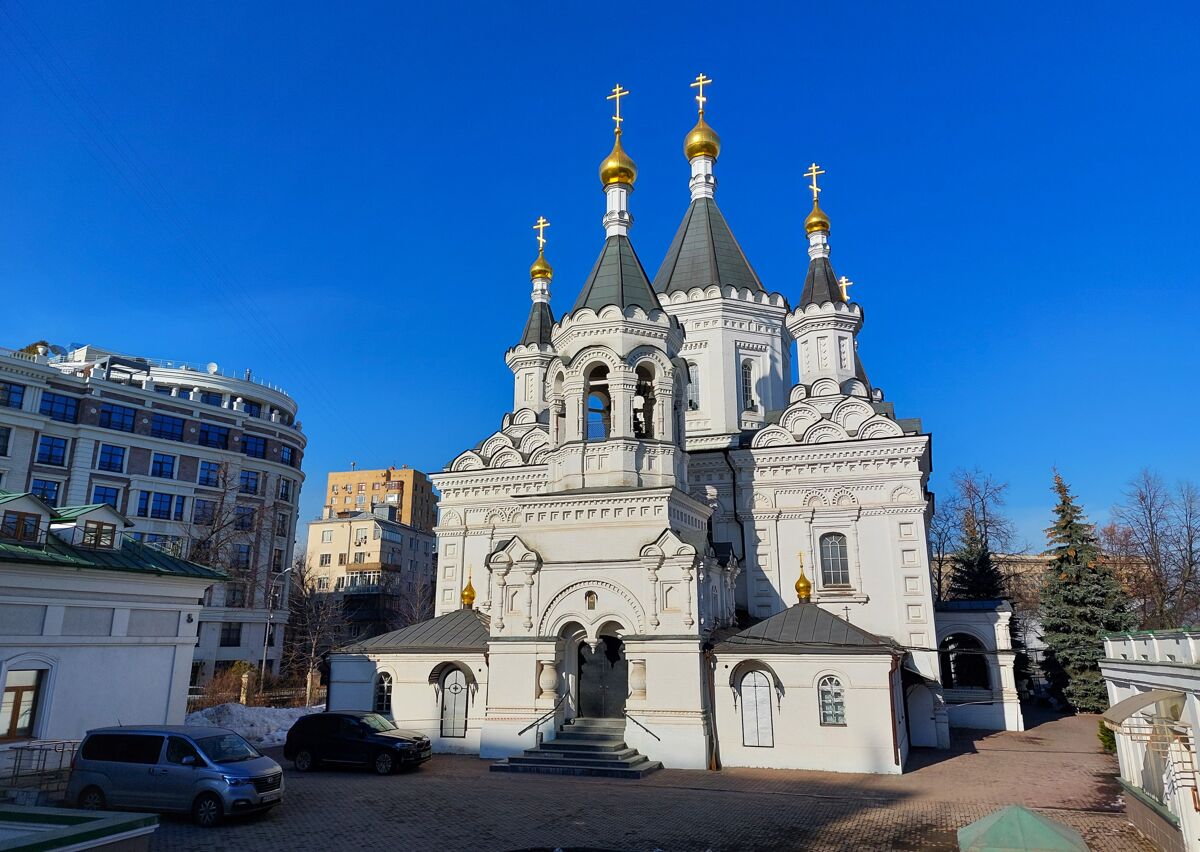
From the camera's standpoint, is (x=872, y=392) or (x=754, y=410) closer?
(x=754, y=410)

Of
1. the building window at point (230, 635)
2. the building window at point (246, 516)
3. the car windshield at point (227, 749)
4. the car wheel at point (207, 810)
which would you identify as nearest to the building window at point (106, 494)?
the building window at point (246, 516)

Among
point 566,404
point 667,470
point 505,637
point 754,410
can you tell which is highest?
point 754,410

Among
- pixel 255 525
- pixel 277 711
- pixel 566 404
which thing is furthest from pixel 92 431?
pixel 566 404

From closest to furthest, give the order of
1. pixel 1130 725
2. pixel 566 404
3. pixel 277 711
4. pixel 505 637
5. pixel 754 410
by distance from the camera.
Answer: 1. pixel 1130 725
2. pixel 505 637
3. pixel 566 404
4. pixel 277 711
5. pixel 754 410

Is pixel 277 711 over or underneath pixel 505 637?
underneath

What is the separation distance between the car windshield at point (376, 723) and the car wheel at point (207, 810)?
195 inches

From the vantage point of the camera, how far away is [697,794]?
14125 millimetres

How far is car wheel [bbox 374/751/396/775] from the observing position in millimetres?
15953

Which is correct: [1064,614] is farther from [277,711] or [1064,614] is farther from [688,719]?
[277,711]

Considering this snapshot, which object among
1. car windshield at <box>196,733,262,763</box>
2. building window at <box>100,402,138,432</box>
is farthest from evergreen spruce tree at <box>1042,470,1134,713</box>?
building window at <box>100,402,138,432</box>

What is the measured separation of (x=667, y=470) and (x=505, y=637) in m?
5.09

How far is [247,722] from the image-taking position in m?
21.0

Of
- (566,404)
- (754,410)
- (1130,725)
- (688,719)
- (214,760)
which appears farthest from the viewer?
(754,410)

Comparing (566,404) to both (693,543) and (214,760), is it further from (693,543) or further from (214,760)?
(214,760)
